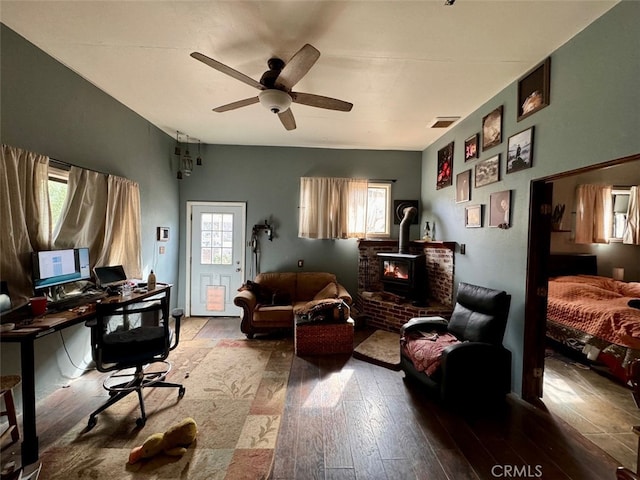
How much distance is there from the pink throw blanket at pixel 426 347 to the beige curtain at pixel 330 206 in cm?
221

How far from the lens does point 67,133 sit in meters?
2.53

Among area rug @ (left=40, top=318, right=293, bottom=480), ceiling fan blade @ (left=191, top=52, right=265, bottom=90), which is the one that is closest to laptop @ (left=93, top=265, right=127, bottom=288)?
area rug @ (left=40, top=318, right=293, bottom=480)

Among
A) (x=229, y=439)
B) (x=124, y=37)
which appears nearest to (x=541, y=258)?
(x=229, y=439)

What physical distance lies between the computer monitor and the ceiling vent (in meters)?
4.32

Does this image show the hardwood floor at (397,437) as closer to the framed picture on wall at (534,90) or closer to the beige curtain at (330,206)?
the beige curtain at (330,206)

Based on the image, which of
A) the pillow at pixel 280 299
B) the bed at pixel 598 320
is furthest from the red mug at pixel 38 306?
the bed at pixel 598 320

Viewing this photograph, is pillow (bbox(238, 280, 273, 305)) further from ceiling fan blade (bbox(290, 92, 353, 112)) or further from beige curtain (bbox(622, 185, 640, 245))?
beige curtain (bbox(622, 185, 640, 245))

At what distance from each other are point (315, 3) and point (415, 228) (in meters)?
3.85

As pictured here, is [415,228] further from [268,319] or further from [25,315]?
[25,315]

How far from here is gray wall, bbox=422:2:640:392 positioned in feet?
5.43

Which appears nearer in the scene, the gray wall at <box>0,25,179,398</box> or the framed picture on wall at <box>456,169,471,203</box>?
the gray wall at <box>0,25,179,398</box>

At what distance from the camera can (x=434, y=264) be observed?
4121mm

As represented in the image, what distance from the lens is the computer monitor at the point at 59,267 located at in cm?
212

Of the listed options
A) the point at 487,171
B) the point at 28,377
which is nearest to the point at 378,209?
the point at 487,171
